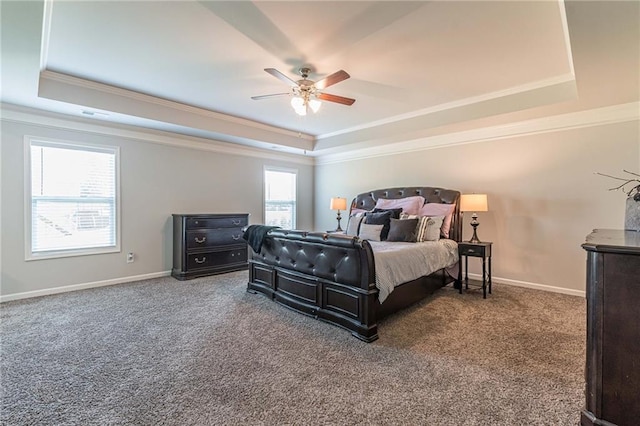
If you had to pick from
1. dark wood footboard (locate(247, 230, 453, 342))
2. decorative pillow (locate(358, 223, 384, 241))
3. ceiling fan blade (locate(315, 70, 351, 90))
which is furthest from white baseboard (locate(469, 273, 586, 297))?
ceiling fan blade (locate(315, 70, 351, 90))

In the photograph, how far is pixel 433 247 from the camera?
371cm

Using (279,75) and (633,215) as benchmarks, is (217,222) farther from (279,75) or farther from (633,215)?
(633,215)

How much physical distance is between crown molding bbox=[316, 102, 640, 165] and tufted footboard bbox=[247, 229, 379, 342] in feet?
10.3

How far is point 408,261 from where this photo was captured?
10.5ft

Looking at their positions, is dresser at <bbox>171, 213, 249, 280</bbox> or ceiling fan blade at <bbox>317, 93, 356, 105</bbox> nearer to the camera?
ceiling fan blade at <bbox>317, 93, 356, 105</bbox>

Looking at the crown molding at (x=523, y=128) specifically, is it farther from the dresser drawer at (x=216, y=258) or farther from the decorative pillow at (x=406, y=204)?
the dresser drawer at (x=216, y=258)

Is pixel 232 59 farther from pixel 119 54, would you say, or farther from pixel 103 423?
pixel 103 423

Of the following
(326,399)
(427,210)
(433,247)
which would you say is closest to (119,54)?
(326,399)

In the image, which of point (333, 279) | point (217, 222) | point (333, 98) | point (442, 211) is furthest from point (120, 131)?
point (442, 211)

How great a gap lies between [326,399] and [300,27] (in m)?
2.73

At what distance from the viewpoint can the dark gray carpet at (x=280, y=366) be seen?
1691 mm

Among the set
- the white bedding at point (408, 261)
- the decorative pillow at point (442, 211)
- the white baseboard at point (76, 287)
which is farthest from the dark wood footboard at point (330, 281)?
the white baseboard at point (76, 287)

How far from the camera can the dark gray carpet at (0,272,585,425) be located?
66.6 inches

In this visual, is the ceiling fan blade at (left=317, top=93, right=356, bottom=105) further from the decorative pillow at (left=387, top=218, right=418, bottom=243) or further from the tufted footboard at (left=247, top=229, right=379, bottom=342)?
the decorative pillow at (left=387, top=218, right=418, bottom=243)
